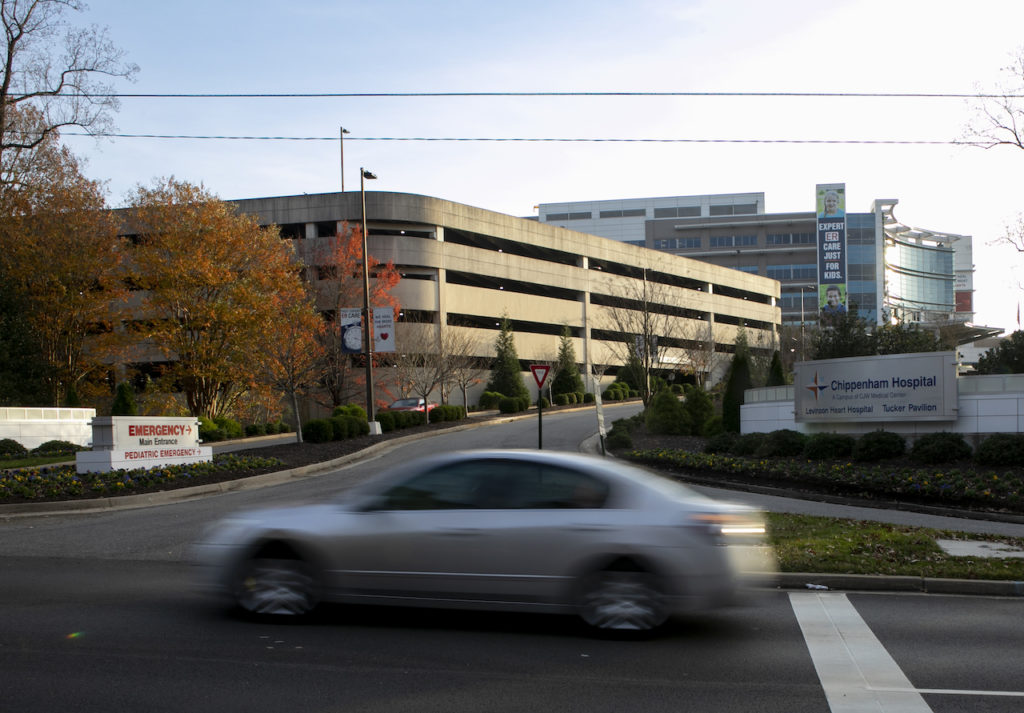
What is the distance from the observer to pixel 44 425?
31.4 m

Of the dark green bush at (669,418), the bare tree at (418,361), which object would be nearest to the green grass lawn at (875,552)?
the dark green bush at (669,418)

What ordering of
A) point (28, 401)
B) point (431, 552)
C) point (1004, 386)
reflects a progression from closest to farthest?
1. point (431, 552)
2. point (1004, 386)
3. point (28, 401)

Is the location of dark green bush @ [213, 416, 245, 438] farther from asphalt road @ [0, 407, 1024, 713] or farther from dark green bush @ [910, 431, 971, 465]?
asphalt road @ [0, 407, 1024, 713]

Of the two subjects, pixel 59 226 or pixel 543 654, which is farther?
pixel 59 226

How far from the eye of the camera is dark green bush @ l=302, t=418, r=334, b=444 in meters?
29.5

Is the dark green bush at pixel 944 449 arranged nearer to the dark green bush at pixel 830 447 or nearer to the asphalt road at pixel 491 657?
the dark green bush at pixel 830 447

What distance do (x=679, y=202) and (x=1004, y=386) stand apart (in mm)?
115484

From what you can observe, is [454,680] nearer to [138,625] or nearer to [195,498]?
[138,625]

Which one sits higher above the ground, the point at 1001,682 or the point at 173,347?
the point at 173,347

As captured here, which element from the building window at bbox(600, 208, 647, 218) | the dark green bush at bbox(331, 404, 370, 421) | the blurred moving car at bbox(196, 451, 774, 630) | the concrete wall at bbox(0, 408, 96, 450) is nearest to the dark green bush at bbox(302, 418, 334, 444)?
the dark green bush at bbox(331, 404, 370, 421)

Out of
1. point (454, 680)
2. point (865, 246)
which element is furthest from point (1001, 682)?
point (865, 246)

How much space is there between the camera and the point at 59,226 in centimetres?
3616

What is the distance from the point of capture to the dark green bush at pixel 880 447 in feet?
67.6

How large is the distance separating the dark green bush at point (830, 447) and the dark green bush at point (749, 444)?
2.11 meters
